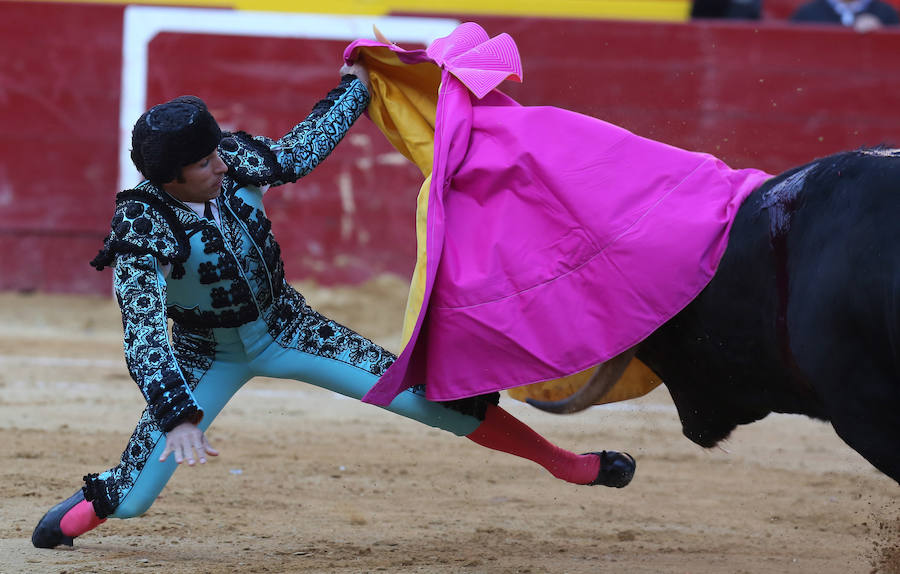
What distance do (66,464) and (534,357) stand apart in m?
1.81

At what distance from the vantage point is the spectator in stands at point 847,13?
6359mm

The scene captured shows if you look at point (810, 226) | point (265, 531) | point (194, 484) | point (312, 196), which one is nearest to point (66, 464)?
point (194, 484)

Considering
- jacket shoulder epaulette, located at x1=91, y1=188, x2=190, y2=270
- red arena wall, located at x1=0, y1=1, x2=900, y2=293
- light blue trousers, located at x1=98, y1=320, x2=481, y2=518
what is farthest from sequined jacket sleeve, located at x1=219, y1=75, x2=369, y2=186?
red arena wall, located at x1=0, y1=1, x2=900, y2=293

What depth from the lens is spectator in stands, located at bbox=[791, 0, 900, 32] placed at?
20.9 feet

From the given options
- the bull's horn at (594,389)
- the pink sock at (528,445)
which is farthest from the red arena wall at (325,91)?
the pink sock at (528,445)

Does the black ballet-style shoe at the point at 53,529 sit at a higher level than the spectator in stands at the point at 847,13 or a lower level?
higher

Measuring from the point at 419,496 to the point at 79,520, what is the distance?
3.44 ft

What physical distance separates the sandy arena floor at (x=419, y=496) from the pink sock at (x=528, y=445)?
0.77 ft

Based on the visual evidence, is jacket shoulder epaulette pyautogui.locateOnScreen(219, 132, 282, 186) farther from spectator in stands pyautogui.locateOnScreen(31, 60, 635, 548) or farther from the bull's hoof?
the bull's hoof

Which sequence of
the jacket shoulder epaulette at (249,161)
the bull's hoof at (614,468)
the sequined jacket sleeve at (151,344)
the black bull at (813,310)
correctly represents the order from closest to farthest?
the black bull at (813,310)
the sequined jacket sleeve at (151,344)
the jacket shoulder epaulette at (249,161)
the bull's hoof at (614,468)

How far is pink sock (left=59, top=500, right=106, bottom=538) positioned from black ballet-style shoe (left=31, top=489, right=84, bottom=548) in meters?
0.01

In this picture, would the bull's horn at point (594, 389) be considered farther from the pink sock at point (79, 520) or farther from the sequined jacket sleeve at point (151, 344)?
the pink sock at point (79, 520)

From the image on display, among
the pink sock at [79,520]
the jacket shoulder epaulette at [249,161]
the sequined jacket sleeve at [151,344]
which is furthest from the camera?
the pink sock at [79,520]

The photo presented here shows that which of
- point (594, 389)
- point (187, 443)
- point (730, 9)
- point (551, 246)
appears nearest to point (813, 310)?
point (551, 246)
